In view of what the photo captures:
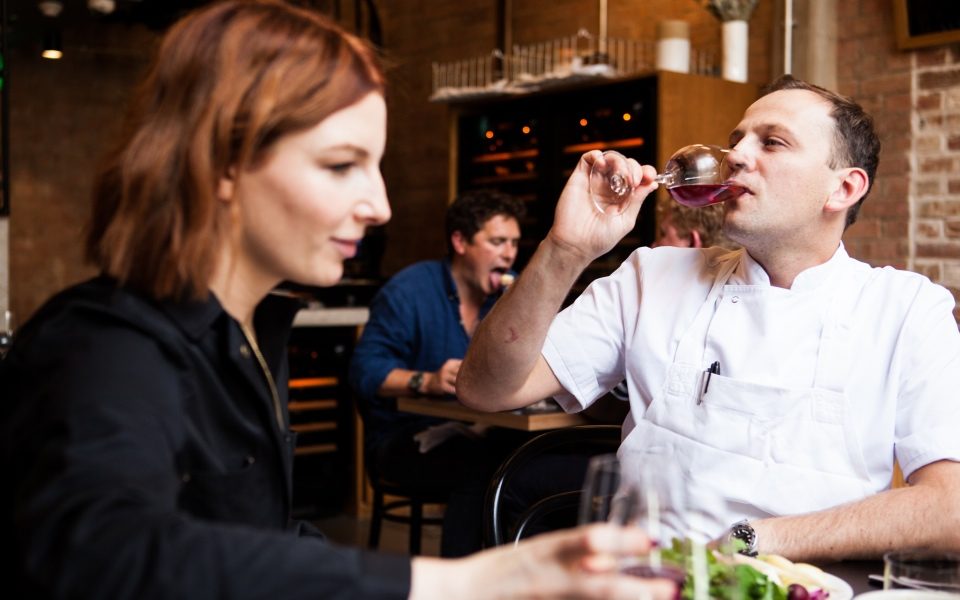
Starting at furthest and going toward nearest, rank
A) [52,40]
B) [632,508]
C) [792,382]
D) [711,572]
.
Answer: [52,40] → [792,382] → [711,572] → [632,508]

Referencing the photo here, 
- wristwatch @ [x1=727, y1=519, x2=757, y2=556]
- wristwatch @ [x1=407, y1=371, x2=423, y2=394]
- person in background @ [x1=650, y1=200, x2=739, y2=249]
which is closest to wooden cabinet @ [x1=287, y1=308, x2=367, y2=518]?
wristwatch @ [x1=407, y1=371, x2=423, y2=394]

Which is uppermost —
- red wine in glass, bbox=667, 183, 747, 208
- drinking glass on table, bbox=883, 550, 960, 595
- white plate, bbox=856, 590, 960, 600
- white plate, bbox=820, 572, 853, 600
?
red wine in glass, bbox=667, 183, 747, 208

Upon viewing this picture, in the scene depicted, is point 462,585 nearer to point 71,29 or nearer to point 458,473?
point 458,473

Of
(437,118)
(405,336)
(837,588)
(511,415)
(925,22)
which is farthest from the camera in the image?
(437,118)

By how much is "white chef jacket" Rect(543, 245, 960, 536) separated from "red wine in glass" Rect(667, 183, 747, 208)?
5.4 inches

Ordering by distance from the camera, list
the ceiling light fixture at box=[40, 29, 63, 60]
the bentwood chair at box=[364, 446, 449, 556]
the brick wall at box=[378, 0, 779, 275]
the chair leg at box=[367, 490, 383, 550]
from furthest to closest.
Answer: the ceiling light fixture at box=[40, 29, 63, 60] < the brick wall at box=[378, 0, 779, 275] < the chair leg at box=[367, 490, 383, 550] < the bentwood chair at box=[364, 446, 449, 556]

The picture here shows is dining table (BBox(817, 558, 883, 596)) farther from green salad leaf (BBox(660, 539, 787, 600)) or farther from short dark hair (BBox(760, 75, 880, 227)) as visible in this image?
short dark hair (BBox(760, 75, 880, 227))

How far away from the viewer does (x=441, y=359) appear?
160 inches

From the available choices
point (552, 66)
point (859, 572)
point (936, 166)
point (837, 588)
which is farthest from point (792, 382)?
point (552, 66)

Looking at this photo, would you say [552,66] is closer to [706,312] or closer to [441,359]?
[441,359]

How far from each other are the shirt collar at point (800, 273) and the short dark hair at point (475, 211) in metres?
2.07

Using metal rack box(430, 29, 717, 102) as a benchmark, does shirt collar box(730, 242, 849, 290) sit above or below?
below

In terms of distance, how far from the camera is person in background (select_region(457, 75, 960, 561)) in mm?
1891

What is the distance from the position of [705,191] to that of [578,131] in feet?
12.6
